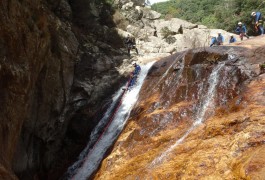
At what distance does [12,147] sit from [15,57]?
297cm

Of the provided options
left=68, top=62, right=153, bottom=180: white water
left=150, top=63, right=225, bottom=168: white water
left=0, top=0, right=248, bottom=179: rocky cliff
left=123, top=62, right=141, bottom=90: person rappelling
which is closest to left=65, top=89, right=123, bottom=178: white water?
left=68, top=62, right=153, bottom=180: white water

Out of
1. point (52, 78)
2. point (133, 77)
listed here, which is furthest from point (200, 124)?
point (133, 77)

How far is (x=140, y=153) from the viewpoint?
11156 millimetres

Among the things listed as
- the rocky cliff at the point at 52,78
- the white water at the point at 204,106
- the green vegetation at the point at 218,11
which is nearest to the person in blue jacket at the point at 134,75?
the rocky cliff at the point at 52,78

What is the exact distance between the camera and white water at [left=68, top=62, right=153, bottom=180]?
45.5 ft

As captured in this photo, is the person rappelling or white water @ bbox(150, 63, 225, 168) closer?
white water @ bbox(150, 63, 225, 168)

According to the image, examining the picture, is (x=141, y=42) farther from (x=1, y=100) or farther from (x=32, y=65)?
(x=1, y=100)

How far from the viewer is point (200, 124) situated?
11141 millimetres

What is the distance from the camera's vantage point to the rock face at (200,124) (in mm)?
8289

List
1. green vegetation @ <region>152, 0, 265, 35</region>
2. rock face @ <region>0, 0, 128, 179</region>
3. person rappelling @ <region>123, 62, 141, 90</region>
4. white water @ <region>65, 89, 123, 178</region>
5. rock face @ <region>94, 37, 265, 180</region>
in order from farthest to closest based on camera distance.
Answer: green vegetation @ <region>152, 0, 265, 35</region> < person rappelling @ <region>123, 62, 141, 90</region> < white water @ <region>65, 89, 123, 178</region> < rock face @ <region>0, 0, 128, 179</region> < rock face @ <region>94, 37, 265, 180</region>

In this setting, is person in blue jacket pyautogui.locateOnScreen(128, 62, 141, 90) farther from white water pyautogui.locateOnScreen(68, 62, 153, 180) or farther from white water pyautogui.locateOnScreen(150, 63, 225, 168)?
white water pyautogui.locateOnScreen(150, 63, 225, 168)

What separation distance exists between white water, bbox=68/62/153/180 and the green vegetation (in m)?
22.1

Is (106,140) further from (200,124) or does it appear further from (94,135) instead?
(200,124)

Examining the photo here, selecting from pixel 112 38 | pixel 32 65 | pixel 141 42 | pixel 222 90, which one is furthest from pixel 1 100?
pixel 141 42
